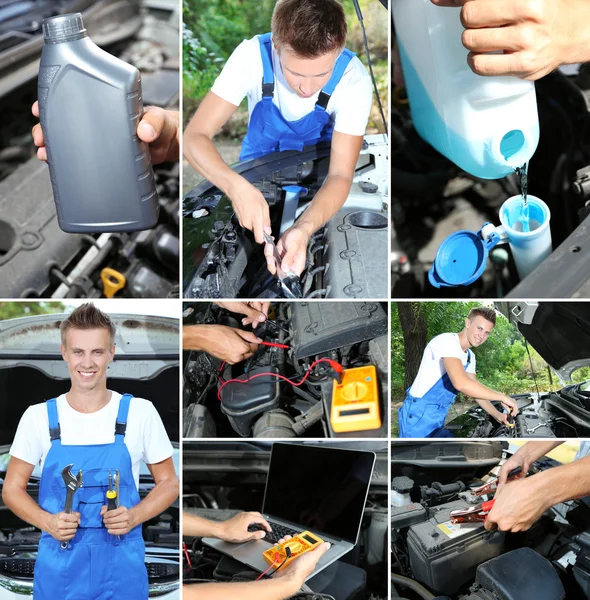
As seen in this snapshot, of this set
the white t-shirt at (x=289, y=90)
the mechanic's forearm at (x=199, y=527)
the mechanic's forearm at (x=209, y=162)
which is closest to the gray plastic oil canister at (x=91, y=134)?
the mechanic's forearm at (x=209, y=162)

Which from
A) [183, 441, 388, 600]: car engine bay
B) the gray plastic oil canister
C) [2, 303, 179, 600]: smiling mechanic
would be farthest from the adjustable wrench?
the gray plastic oil canister

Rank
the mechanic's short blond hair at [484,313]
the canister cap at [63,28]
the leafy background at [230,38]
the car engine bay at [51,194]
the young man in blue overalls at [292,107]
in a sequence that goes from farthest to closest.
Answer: the car engine bay at [51,194] → the mechanic's short blond hair at [484,313] → the leafy background at [230,38] → the young man in blue overalls at [292,107] → the canister cap at [63,28]

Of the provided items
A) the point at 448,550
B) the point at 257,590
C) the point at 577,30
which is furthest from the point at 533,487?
the point at 577,30

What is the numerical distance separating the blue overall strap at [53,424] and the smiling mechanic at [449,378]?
3.24ft

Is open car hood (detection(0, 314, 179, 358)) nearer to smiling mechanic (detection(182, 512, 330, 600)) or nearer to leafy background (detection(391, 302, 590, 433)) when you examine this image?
smiling mechanic (detection(182, 512, 330, 600))

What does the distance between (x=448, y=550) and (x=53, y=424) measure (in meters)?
1.20

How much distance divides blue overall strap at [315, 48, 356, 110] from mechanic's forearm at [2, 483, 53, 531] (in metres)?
1.38

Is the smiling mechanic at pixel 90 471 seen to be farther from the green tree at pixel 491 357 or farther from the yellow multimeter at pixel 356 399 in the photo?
the green tree at pixel 491 357

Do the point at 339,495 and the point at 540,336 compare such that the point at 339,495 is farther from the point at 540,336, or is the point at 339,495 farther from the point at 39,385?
the point at 39,385

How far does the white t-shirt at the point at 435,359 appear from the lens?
5.55 feet

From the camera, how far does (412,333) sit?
170 centimetres

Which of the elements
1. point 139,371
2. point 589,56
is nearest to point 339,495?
point 139,371

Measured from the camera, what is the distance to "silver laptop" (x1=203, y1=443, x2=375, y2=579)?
1801mm

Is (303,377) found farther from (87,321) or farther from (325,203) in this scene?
(87,321)
